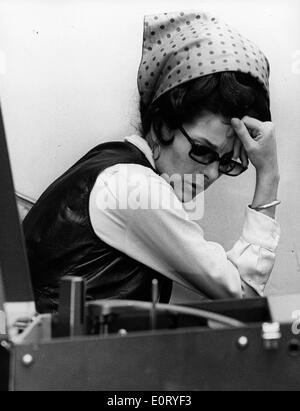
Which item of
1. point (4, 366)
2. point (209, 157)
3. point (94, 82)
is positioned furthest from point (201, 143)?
point (4, 366)

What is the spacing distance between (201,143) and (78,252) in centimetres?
32

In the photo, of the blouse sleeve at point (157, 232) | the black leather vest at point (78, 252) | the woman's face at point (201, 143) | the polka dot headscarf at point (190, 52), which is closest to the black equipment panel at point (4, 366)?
the black leather vest at point (78, 252)

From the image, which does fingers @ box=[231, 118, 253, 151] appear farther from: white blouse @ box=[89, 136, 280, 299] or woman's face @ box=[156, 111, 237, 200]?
white blouse @ box=[89, 136, 280, 299]

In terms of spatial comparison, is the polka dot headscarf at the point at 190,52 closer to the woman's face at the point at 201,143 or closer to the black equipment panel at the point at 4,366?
the woman's face at the point at 201,143

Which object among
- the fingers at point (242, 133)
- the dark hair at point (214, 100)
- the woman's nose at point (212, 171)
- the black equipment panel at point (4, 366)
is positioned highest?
the dark hair at point (214, 100)

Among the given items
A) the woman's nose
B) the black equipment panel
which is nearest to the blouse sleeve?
the woman's nose

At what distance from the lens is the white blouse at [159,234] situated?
119 centimetres

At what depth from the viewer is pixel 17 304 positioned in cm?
95

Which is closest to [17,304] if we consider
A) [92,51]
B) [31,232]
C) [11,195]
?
[11,195]

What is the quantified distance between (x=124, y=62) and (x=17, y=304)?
567 mm

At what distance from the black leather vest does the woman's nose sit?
0.14 m

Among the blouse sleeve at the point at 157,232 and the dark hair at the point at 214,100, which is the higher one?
the dark hair at the point at 214,100

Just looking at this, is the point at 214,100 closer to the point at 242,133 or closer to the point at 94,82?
the point at 242,133
